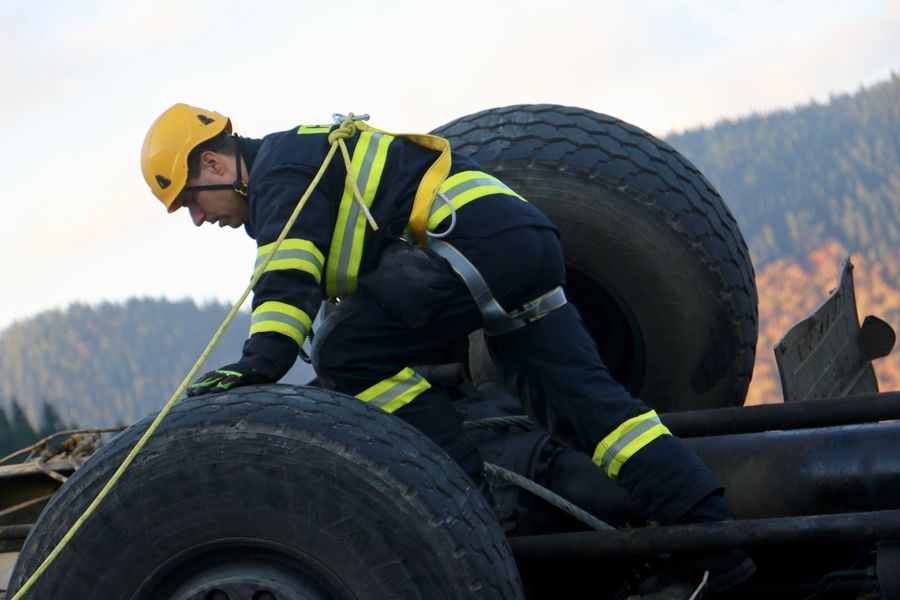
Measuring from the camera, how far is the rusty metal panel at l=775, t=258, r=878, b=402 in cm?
378

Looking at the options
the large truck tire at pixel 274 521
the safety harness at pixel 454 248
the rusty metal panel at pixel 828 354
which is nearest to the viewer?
the large truck tire at pixel 274 521

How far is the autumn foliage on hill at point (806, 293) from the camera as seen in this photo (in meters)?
72.6

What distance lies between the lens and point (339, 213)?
3.32 meters

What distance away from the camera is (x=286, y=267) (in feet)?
10.1

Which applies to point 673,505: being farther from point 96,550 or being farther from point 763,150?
point 763,150

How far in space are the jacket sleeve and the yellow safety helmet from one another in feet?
0.95

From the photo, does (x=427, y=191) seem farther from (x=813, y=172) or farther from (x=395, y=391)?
(x=813, y=172)

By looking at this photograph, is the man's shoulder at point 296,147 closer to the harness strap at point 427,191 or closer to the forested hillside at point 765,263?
the harness strap at point 427,191

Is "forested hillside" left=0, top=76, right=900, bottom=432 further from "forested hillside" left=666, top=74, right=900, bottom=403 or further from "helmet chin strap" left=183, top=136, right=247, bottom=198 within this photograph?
"helmet chin strap" left=183, top=136, right=247, bottom=198

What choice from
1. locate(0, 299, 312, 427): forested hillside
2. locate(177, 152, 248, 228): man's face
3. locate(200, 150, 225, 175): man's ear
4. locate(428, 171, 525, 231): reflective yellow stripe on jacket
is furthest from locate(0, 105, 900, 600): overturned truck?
locate(0, 299, 312, 427): forested hillside

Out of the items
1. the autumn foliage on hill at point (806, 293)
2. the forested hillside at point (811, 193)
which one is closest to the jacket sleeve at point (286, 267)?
the autumn foliage on hill at point (806, 293)

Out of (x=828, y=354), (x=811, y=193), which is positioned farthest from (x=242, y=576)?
(x=811, y=193)

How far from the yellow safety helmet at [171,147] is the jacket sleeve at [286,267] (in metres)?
0.29

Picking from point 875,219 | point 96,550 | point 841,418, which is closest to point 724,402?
point 841,418
